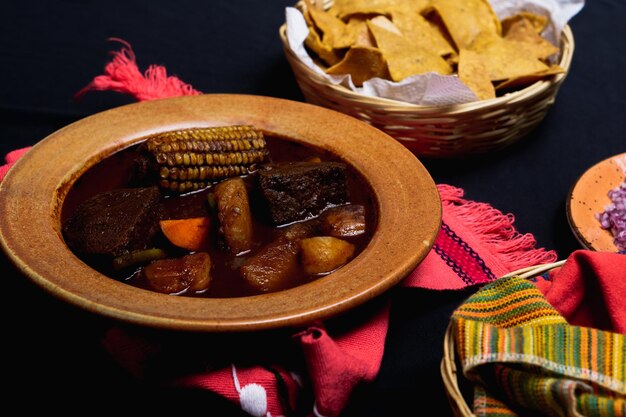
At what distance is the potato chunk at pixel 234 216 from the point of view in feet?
4.80

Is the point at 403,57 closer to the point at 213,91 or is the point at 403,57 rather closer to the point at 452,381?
the point at 213,91

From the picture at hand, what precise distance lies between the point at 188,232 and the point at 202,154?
0.22 metres

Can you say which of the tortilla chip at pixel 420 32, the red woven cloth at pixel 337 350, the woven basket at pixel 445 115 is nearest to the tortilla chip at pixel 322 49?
the woven basket at pixel 445 115

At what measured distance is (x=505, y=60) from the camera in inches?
83.0

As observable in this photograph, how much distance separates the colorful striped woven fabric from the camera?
103cm

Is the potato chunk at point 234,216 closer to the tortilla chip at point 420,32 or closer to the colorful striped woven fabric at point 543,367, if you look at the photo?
the colorful striped woven fabric at point 543,367

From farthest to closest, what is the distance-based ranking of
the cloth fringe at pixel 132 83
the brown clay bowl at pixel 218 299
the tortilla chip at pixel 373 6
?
1. the tortilla chip at pixel 373 6
2. the cloth fringe at pixel 132 83
3. the brown clay bowl at pixel 218 299

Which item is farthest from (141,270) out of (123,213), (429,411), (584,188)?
(584,188)

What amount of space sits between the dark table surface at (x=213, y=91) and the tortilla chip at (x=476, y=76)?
23 centimetres

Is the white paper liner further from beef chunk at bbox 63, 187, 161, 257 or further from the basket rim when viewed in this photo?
beef chunk at bbox 63, 187, 161, 257

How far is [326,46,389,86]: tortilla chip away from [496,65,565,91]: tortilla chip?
1.19 feet

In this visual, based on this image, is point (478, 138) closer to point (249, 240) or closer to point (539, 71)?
point (539, 71)

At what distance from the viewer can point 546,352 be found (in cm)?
108

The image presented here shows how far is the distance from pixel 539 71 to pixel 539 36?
317mm
